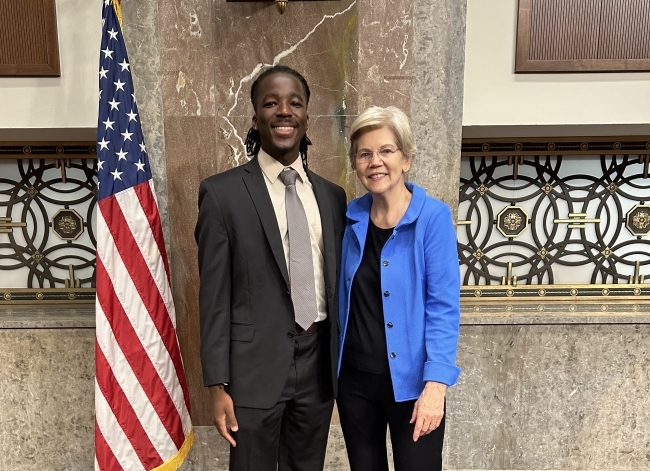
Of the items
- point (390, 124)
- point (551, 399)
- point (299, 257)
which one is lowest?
point (551, 399)

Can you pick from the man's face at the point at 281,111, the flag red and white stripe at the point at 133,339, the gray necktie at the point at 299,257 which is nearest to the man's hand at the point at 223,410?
the gray necktie at the point at 299,257

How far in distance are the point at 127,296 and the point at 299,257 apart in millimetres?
1030

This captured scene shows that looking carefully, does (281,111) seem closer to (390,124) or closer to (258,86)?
(258,86)

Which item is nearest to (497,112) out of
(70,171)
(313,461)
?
(313,461)

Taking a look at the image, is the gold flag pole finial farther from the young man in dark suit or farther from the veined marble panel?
the veined marble panel

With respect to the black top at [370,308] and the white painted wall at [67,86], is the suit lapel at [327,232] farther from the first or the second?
the white painted wall at [67,86]

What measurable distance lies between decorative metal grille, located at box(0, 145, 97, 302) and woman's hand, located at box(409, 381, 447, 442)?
2312 millimetres

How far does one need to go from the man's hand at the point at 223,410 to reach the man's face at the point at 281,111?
0.88 m

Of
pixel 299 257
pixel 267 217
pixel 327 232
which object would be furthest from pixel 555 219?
pixel 267 217

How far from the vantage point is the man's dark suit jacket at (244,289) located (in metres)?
1.57

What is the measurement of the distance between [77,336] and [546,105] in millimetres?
3065

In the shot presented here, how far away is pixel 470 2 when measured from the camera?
8.52 feet

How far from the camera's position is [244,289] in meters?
1.62

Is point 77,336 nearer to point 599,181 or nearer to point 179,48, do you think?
point 179,48
